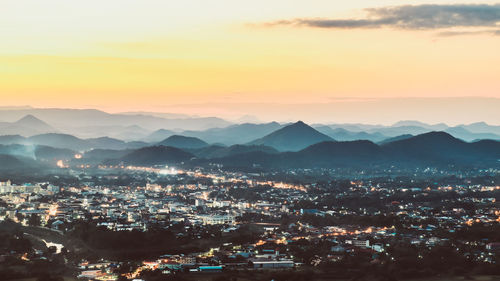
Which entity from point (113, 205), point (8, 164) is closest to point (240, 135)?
point (8, 164)

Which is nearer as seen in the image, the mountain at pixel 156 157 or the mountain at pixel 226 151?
the mountain at pixel 156 157

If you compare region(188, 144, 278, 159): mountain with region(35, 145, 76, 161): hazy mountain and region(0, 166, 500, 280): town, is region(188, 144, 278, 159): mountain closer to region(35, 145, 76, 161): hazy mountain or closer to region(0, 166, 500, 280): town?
region(35, 145, 76, 161): hazy mountain

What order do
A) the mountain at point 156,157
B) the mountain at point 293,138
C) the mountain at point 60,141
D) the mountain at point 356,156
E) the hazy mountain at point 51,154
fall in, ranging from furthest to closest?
the mountain at point 60,141 < the mountain at point 293,138 < the hazy mountain at point 51,154 < the mountain at point 156,157 < the mountain at point 356,156

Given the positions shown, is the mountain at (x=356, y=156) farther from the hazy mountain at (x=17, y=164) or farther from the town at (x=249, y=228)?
the town at (x=249, y=228)

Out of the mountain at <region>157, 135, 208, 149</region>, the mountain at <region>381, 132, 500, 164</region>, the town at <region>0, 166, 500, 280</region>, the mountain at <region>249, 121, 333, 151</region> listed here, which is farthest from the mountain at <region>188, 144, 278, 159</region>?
the town at <region>0, 166, 500, 280</region>

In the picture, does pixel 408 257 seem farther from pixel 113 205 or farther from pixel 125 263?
pixel 113 205

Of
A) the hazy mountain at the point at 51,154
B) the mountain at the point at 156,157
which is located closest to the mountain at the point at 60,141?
the hazy mountain at the point at 51,154

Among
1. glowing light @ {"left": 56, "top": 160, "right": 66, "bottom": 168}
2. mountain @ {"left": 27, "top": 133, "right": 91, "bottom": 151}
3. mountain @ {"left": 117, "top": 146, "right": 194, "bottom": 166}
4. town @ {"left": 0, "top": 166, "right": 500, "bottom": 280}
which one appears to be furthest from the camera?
mountain @ {"left": 27, "top": 133, "right": 91, "bottom": 151}
